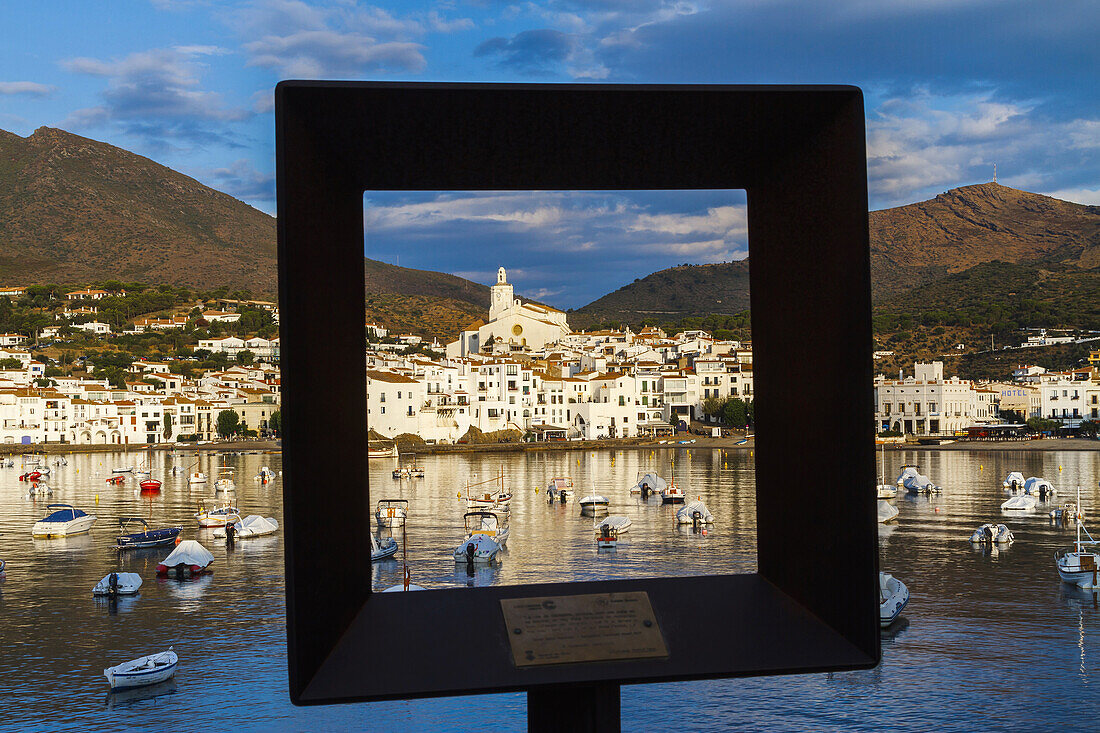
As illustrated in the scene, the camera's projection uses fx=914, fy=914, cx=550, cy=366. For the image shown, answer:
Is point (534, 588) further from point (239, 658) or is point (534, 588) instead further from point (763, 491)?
point (239, 658)

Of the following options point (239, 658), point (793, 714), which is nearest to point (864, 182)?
point (793, 714)

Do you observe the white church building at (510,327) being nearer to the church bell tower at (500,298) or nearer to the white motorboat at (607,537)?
the church bell tower at (500,298)

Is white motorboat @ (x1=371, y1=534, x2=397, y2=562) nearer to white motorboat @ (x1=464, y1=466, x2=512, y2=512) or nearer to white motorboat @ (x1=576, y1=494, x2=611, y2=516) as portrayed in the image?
white motorboat @ (x1=464, y1=466, x2=512, y2=512)

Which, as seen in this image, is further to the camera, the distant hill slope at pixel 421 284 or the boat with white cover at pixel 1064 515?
the distant hill slope at pixel 421 284

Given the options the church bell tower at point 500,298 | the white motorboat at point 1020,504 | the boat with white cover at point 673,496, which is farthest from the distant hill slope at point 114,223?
the white motorboat at point 1020,504

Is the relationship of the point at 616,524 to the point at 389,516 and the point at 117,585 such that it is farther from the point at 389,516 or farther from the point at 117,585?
the point at 117,585
